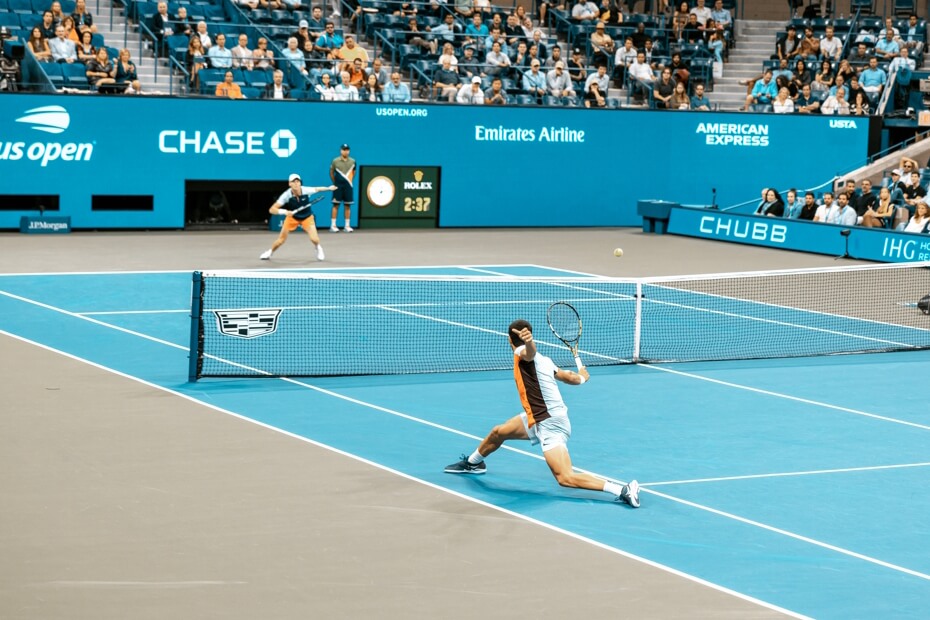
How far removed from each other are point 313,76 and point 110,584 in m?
26.8

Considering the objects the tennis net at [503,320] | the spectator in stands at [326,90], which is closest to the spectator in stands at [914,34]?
the tennis net at [503,320]

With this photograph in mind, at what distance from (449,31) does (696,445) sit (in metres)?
25.6

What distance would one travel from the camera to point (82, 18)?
32.4 meters

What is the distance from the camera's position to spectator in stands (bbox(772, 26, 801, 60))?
41.4m

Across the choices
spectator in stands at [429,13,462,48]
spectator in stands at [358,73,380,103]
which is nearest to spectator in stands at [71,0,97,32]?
spectator in stands at [358,73,380,103]

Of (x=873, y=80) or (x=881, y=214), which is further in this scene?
(x=873, y=80)

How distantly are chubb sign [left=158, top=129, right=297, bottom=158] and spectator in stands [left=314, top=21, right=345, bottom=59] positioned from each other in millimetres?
2652

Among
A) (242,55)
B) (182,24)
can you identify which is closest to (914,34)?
(242,55)

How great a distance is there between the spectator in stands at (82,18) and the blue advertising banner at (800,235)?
14989 mm

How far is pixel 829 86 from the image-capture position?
4006 cm

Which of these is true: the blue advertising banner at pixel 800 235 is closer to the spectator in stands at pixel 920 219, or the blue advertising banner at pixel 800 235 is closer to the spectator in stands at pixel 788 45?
the spectator in stands at pixel 920 219

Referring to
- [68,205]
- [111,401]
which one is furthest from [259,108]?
[111,401]

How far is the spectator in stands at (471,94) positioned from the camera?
3566cm

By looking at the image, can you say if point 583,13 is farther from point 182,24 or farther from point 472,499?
point 472,499
